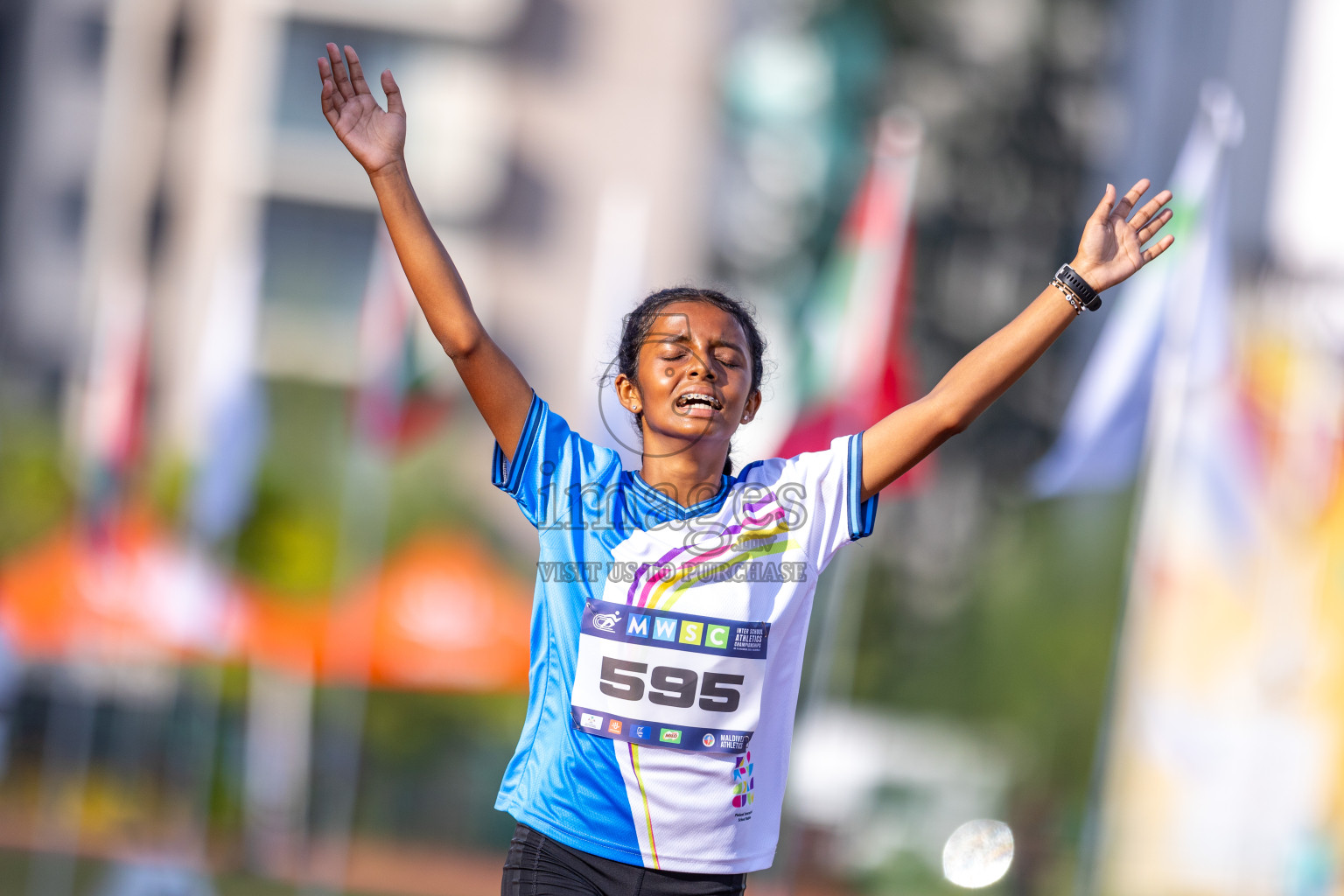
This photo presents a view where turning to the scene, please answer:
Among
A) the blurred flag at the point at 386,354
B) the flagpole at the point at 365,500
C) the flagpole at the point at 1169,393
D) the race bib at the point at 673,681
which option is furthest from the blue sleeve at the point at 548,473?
the blurred flag at the point at 386,354

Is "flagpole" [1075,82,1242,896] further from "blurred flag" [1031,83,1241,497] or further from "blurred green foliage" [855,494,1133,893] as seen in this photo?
"blurred green foliage" [855,494,1133,893]

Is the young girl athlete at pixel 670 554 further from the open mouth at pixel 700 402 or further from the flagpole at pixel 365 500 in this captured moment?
the flagpole at pixel 365 500

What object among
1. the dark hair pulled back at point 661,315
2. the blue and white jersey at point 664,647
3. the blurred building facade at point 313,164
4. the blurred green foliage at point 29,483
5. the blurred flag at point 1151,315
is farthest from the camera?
the blurred building facade at point 313,164

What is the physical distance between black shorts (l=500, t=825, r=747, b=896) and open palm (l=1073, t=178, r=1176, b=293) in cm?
121

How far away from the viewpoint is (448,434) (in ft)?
71.9

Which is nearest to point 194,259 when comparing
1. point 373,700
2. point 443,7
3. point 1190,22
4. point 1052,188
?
point 443,7

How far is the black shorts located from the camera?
2.31m

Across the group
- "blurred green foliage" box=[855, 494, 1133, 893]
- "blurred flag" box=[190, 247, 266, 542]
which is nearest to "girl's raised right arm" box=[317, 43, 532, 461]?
"blurred flag" box=[190, 247, 266, 542]

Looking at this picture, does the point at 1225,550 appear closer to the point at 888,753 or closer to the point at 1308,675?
the point at 1308,675

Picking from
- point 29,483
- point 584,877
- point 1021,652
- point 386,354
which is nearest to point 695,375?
point 584,877

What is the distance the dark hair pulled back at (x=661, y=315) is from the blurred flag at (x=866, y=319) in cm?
676

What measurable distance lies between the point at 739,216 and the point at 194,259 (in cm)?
1003

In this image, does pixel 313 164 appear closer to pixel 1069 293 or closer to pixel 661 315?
pixel 661 315

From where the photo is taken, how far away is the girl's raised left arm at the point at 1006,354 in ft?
7.69
